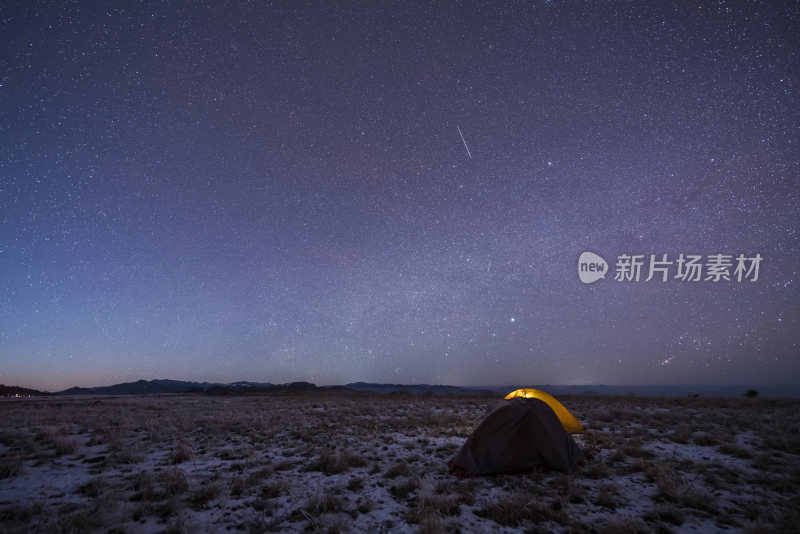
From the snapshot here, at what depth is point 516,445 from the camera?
326 inches

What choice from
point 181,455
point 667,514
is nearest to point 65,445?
point 181,455

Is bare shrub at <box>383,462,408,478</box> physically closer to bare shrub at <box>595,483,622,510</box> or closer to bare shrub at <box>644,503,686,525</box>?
bare shrub at <box>595,483,622,510</box>

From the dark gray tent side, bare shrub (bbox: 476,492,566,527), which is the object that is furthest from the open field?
the dark gray tent side

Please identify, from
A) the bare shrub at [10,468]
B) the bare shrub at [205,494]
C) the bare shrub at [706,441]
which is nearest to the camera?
the bare shrub at [205,494]

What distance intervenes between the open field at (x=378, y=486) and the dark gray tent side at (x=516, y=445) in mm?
290

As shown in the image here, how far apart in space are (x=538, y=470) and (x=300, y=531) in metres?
5.52

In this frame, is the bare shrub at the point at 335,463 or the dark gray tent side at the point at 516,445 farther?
the bare shrub at the point at 335,463

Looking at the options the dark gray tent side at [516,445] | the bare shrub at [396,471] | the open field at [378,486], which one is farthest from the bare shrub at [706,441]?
the bare shrub at [396,471]

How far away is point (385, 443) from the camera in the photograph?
38.0 ft

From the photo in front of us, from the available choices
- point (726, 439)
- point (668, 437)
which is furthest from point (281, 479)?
point (726, 439)

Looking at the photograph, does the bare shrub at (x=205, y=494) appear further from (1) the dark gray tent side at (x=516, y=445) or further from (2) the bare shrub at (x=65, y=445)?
(2) the bare shrub at (x=65, y=445)

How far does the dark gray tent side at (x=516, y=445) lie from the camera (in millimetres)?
8125

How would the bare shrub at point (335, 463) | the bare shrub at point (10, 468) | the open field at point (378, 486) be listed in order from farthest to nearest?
the bare shrub at point (335, 463) → the bare shrub at point (10, 468) → the open field at point (378, 486)

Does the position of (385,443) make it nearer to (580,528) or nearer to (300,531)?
(300,531)
